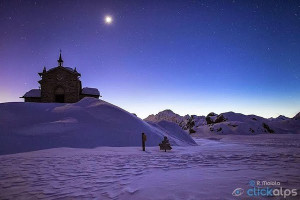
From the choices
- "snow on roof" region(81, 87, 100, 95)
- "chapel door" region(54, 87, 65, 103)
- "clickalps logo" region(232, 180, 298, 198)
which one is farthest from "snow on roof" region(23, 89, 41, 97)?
"clickalps logo" region(232, 180, 298, 198)

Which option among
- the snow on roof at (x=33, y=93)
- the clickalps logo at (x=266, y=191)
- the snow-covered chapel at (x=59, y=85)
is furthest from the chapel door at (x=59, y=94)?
the clickalps logo at (x=266, y=191)

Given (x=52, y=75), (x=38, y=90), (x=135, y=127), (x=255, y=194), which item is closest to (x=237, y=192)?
(x=255, y=194)

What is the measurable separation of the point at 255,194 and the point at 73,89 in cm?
3093

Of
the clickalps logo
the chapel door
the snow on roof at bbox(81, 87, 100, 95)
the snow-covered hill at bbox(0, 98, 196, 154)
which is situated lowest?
the clickalps logo

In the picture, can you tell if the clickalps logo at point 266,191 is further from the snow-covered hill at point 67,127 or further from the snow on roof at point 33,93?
the snow on roof at point 33,93

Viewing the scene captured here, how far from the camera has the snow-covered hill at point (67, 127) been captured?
452 inches

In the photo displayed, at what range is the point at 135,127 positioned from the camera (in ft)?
51.7

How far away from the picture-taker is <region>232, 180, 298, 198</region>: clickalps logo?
10.8 feet

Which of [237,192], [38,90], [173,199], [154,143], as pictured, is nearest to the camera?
[173,199]

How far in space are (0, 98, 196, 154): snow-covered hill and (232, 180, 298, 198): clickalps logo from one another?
10.3 meters

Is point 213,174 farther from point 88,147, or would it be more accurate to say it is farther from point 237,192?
point 88,147

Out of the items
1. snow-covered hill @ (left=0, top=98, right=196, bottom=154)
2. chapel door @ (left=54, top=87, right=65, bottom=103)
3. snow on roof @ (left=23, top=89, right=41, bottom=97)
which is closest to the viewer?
snow-covered hill @ (left=0, top=98, right=196, bottom=154)

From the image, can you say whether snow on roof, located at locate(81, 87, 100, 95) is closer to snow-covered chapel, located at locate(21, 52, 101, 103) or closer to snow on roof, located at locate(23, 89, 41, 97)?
snow-covered chapel, located at locate(21, 52, 101, 103)

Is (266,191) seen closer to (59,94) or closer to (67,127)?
(67,127)
